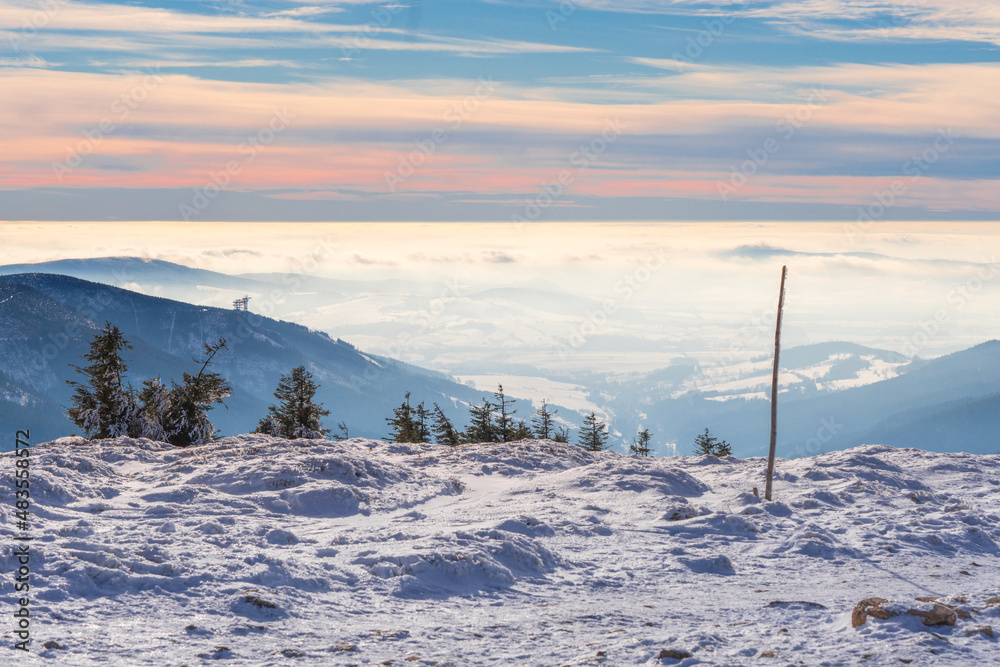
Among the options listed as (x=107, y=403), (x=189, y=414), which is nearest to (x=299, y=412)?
(x=189, y=414)

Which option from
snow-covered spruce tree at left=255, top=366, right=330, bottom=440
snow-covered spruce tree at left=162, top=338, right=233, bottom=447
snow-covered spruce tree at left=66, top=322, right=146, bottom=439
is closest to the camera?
snow-covered spruce tree at left=66, top=322, right=146, bottom=439

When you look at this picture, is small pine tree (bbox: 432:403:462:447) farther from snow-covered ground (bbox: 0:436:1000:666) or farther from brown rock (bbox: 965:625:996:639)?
brown rock (bbox: 965:625:996:639)

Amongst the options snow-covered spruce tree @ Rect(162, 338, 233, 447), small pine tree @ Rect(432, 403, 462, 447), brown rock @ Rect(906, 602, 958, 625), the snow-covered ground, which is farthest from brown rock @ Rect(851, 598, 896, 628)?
small pine tree @ Rect(432, 403, 462, 447)

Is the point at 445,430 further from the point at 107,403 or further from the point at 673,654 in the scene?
the point at 673,654

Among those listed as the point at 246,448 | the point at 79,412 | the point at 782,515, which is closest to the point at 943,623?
the point at 782,515

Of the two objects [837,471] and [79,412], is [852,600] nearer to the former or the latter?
[837,471]

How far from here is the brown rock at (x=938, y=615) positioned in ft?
40.7

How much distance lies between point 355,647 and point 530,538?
757cm

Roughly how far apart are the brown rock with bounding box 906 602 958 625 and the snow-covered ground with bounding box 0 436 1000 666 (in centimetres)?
9

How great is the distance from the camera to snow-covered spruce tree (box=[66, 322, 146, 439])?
39.6 m

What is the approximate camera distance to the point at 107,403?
1565 inches

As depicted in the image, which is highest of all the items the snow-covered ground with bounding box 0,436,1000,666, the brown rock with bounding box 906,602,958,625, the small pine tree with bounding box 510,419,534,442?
the brown rock with bounding box 906,602,958,625

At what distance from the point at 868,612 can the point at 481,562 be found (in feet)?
24.8

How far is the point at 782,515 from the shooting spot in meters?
24.2
